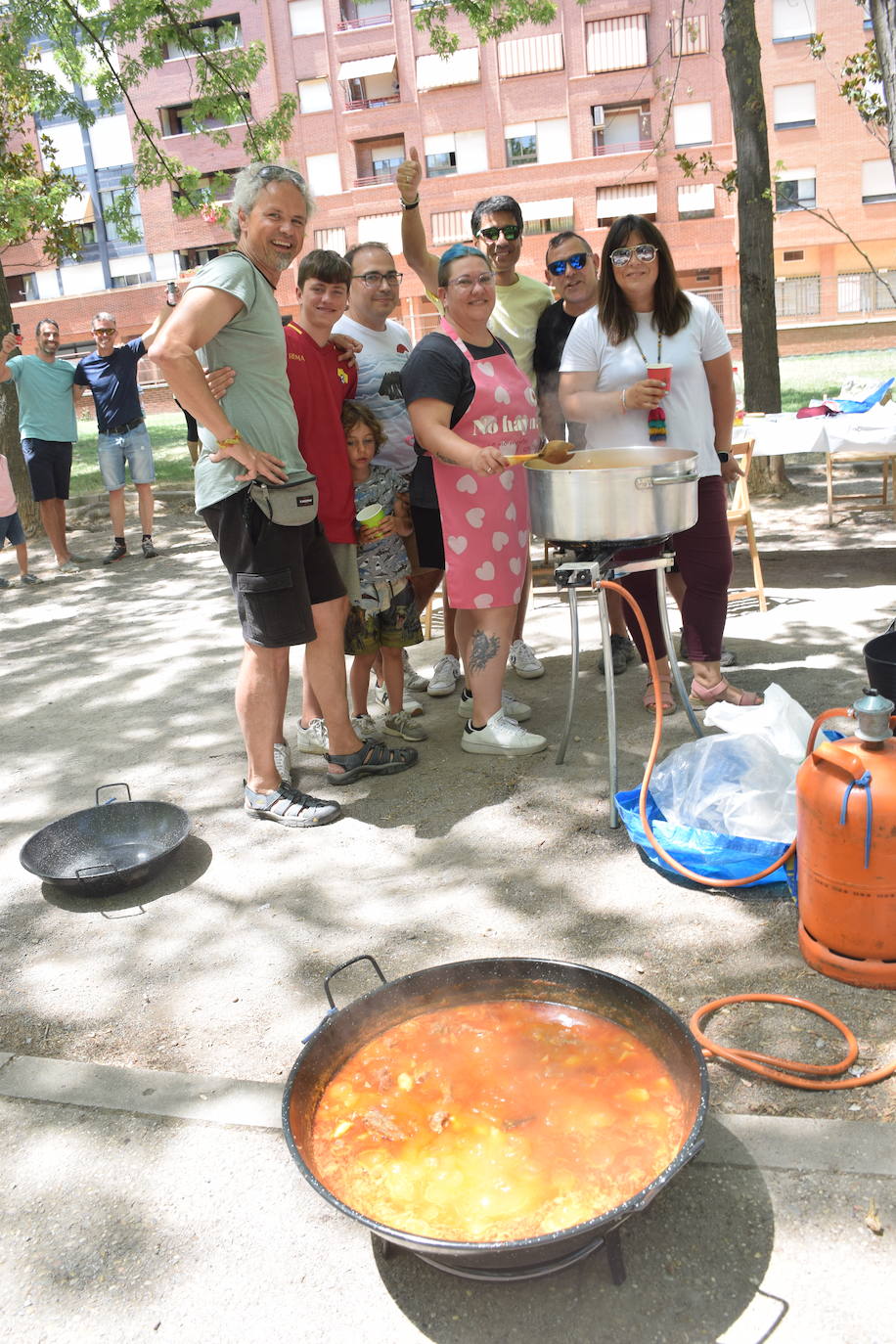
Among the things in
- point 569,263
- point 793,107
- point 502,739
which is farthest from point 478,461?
point 793,107

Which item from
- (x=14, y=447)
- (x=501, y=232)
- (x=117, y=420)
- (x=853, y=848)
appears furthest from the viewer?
(x=14, y=447)

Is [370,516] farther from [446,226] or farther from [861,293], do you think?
[861,293]

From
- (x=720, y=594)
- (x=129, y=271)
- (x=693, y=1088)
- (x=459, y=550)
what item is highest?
(x=129, y=271)

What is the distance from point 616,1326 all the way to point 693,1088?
413 mm

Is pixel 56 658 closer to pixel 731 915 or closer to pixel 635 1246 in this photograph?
pixel 731 915

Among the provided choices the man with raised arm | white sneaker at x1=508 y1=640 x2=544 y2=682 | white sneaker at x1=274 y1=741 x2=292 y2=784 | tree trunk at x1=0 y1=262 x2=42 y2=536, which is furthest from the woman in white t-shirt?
tree trunk at x1=0 y1=262 x2=42 y2=536

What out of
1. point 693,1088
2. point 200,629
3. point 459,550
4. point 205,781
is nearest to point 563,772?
point 459,550

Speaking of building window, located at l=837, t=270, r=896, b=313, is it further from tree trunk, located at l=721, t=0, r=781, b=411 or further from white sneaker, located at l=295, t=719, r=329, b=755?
white sneaker, located at l=295, t=719, r=329, b=755

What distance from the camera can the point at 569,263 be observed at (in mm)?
4660

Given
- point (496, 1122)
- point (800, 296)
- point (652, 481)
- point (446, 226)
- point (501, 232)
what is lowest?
point (496, 1122)

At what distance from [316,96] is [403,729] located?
117 feet

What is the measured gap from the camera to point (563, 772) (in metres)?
4.00

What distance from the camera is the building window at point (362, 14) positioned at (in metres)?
33.0

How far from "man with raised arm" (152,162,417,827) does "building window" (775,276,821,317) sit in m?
33.2
